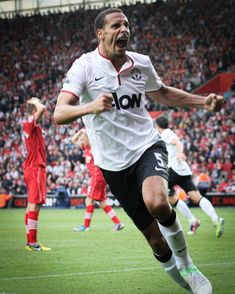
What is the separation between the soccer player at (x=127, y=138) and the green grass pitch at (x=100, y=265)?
101 cm

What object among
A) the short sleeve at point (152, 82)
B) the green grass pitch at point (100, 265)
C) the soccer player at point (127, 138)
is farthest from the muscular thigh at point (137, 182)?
the green grass pitch at point (100, 265)

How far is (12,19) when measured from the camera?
1914 inches

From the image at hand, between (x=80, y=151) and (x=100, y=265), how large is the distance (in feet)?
78.0

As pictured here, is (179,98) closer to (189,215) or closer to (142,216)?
(142,216)

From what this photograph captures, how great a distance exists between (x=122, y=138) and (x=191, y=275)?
148 centimetres

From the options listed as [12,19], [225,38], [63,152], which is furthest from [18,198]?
[12,19]

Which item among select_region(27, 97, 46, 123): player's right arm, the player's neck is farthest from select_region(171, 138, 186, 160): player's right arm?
the player's neck

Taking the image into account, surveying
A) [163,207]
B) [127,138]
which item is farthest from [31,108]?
[163,207]

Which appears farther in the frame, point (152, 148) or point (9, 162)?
point (9, 162)

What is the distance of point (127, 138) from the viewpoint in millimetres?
6539

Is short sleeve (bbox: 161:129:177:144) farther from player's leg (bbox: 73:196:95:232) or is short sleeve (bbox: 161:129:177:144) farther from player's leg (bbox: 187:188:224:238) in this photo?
player's leg (bbox: 73:196:95:232)

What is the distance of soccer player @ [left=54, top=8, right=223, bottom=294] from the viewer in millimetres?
6379

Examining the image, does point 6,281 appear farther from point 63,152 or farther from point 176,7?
point 176,7

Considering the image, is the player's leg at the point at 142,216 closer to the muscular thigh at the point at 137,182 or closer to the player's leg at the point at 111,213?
the muscular thigh at the point at 137,182
